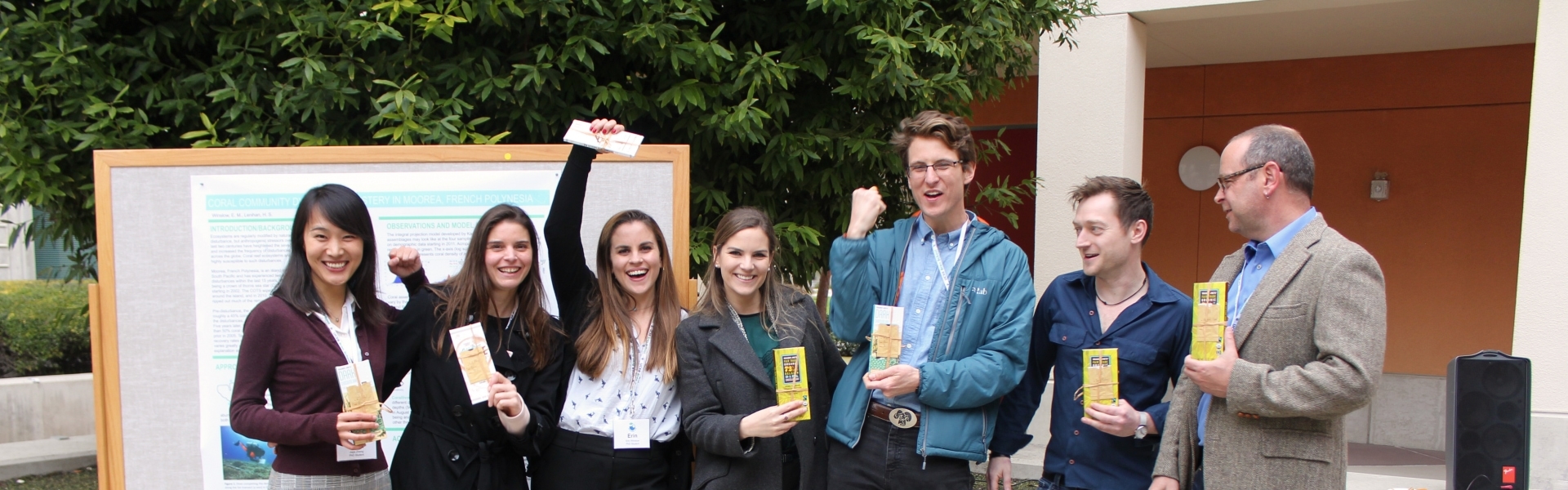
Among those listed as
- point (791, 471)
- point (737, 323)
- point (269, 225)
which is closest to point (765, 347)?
point (737, 323)

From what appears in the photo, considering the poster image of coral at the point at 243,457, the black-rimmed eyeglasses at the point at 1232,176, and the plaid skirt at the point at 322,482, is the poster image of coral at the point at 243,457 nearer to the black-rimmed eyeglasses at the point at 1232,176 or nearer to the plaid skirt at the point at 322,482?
the plaid skirt at the point at 322,482

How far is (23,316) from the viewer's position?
8773mm

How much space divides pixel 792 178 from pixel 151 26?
3175 mm

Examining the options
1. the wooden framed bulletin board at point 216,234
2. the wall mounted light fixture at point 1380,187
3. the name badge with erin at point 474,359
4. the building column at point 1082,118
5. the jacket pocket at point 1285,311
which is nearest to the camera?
the jacket pocket at point 1285,311

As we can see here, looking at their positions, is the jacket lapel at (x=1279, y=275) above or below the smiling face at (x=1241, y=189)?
below

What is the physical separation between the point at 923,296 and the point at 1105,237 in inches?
24.0

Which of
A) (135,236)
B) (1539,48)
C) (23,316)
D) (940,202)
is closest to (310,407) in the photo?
(135,236)

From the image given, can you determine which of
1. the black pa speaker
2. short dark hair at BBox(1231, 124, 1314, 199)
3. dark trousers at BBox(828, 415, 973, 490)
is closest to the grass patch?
dark trousers at BBox(828, 415, 973, 490)

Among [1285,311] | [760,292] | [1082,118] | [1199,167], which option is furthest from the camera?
[1199,167]

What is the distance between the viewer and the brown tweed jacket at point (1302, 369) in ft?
7.64

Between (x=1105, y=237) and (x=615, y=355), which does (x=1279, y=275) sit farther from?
(x=615, y=355)

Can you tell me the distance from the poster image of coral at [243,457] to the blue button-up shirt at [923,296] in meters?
2.53

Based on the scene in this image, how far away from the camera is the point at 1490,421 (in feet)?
10.5

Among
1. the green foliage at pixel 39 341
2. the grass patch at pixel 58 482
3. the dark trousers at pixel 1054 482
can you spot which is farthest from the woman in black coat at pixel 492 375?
the green foliage at pixel 39 341
